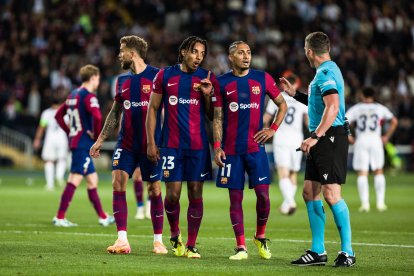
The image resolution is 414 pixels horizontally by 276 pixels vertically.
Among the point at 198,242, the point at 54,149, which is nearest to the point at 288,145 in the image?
the point at 198,242

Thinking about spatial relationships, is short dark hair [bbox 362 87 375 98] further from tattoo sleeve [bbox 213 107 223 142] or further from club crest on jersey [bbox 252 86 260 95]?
tattoo sleeve [bbox 213 107 223 142]

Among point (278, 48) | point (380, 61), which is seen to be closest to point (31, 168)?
point (278, 48)

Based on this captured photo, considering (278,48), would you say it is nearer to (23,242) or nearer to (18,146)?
(18,146)

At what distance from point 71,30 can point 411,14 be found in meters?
13.0

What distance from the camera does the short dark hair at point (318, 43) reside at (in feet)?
38.9

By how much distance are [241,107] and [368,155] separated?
986cm

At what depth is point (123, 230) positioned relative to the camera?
13008 millimetres

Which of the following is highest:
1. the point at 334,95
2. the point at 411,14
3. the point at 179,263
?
the point at 411,14

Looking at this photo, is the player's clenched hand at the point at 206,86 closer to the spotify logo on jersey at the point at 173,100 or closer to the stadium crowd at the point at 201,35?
the spotify logo on jersey at the point at 173,100

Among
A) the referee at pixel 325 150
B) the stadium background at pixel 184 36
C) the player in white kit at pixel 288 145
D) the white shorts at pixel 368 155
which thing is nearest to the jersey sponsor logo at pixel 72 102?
the player in white kit at pixel 288 145

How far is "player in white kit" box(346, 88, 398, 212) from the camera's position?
70.8 feet

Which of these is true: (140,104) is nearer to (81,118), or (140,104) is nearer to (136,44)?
(136,44)

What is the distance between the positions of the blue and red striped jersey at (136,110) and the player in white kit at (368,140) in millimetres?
9131

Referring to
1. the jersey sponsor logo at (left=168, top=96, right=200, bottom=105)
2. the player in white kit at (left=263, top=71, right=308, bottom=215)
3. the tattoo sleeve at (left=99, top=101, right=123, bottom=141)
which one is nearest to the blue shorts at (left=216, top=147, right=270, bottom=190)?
the jersey sponsor logo at (left=168, top=96, right=200, bottom=105)
